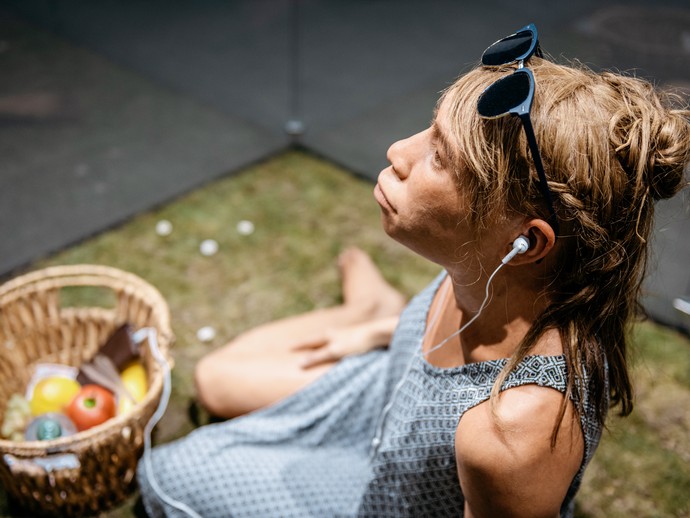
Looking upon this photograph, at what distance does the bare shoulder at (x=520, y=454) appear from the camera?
1.20m

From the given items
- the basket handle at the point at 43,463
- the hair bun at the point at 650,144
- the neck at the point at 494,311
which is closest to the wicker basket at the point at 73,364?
the basket handle at the point at 43,463

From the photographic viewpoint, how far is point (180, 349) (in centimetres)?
269

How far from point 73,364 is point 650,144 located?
2047 mm

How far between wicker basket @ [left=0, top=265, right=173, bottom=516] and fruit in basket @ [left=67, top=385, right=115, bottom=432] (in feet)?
0.48

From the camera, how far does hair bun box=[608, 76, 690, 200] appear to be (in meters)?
1.11

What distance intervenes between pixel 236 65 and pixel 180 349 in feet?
5.87

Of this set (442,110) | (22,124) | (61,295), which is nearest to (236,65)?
(22,124)

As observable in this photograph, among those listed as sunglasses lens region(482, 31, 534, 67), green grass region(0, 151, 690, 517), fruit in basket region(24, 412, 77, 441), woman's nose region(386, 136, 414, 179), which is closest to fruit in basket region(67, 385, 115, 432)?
fruit in basket region(24, 412, 77, 441)

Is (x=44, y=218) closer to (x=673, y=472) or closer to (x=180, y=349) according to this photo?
(x=180, y=349)

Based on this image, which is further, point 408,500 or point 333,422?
point 333,422

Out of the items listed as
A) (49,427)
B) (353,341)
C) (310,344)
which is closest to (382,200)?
(353,341)

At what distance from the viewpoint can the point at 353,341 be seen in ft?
6.94

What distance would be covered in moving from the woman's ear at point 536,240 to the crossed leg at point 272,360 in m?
1.06

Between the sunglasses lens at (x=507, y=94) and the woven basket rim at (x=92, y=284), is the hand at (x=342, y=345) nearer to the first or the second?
the woven basket rim at (x=92, y=284)
